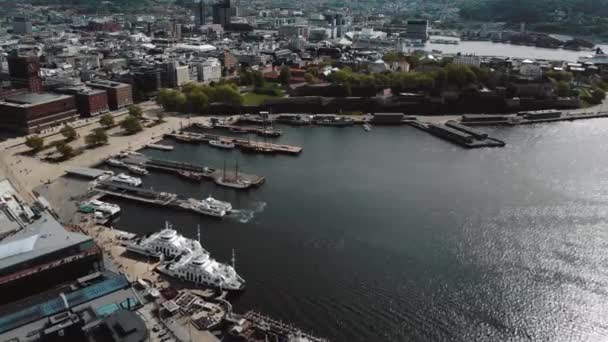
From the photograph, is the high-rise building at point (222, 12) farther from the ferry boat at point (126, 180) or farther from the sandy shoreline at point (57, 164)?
the ferry boat at point (126, 180)

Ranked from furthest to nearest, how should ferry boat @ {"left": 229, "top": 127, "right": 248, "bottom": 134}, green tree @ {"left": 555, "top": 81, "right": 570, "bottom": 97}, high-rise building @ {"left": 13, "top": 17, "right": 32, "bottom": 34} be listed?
high-rise building @ {"left": 13, "top": 17, "right": 32, "bottom": 34}
green tree @ {"left": 555, "top": 81, "right": 570, "bottom": 97}
ferry boat @ {"left": 229, "top": 127, "right": 248, "bottom": 134}

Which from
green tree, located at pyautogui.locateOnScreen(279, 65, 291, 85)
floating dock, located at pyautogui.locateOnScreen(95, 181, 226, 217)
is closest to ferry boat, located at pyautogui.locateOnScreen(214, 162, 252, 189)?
floating dock, located at pyautogui.locateOnScreen(95, 181, 226, 217)

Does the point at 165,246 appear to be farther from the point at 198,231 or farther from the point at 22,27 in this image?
the point at 22,27

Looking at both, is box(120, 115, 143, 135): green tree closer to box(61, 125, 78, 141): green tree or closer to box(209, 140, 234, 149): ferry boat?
box(61, 125, 78, 141): green tree

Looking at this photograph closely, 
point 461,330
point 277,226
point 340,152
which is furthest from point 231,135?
point 461,330

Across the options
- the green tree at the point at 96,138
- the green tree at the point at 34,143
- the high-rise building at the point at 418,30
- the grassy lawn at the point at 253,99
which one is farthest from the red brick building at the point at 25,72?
the high-rise building at the point at 418,30

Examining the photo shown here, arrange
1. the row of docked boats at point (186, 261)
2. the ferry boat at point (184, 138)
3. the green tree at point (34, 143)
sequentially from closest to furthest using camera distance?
the row of docked boats at point (186, 261)
the green tree at point (34, 143)
the ferry boat at point (184, 138)
